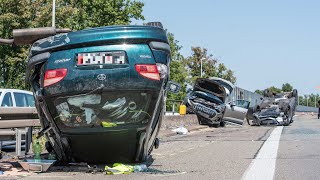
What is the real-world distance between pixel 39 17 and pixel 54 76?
29.9m

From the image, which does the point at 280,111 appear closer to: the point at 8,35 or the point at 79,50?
the point at 8,35

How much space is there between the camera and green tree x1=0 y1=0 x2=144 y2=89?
34281mm

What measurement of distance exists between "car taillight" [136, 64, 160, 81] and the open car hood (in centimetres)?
1471

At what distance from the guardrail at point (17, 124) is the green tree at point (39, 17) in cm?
2560

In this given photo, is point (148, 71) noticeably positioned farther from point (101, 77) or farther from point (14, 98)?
point (14, 98)

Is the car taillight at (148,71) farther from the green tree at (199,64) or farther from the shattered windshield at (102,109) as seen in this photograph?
the green tree at (199,64)

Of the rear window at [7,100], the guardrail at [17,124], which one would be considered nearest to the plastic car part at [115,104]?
the guardrail at [17,124]

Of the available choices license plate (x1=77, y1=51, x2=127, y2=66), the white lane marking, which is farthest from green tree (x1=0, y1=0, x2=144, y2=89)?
license plate (x1=77, y1=51, x2=127, y2=66)

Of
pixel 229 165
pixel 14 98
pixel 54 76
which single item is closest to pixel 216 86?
pixel 14 98

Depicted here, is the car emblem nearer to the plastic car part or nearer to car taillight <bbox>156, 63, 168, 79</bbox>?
the plastic car part

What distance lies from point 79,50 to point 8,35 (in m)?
29.3

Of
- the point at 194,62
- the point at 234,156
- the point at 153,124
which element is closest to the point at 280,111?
the point at 234,156

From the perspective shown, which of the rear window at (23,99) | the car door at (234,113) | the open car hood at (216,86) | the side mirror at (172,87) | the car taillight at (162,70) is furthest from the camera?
the car door at (234,113)

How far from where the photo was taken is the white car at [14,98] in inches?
475
